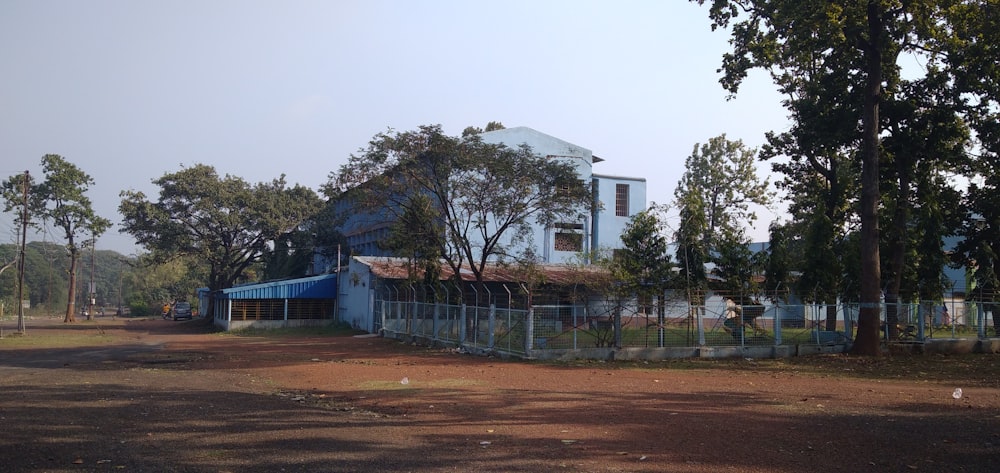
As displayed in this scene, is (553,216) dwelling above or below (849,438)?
above

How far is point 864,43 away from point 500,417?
19.1 metres

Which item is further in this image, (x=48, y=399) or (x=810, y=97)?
(x=810, y=97)

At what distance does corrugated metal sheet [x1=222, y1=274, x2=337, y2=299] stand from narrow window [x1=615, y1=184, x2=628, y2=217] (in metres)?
19.8

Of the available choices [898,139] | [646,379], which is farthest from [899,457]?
[898,139]

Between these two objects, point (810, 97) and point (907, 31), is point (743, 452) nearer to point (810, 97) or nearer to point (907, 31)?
point (907, 31)

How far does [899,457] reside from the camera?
832cm

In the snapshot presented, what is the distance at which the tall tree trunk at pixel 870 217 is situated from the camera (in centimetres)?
2309

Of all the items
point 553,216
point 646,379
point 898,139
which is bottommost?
point 646,379

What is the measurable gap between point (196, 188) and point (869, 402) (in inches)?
1744

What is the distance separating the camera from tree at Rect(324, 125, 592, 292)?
26984 mm

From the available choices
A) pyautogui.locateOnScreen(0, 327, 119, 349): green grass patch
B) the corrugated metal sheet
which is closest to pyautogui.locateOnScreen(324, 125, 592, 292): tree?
pyautogui.locateOnScreen(0, 327, 119, 349): green grass patch

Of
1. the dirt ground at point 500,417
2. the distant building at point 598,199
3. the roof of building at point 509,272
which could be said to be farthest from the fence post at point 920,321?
the distant building at point 598,199

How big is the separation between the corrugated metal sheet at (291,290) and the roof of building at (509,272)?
5.84m

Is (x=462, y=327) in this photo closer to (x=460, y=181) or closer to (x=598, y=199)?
(x=460, y=181)
